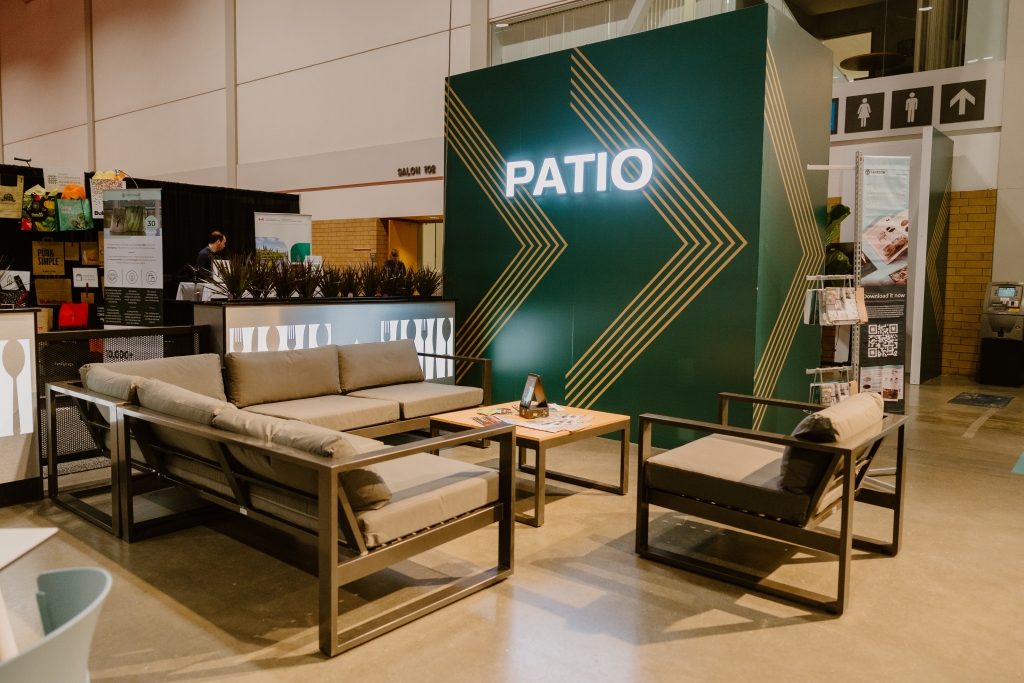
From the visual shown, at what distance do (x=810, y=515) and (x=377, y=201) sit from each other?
827cm

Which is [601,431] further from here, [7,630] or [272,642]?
[7,630]

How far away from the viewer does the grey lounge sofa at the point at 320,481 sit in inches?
99.9

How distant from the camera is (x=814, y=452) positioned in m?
2.97

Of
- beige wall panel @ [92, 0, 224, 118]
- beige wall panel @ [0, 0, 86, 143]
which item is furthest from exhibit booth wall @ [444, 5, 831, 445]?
beige wall panel @ [0, 0, 86, 143]

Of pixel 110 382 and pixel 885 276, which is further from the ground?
pixel 885 276

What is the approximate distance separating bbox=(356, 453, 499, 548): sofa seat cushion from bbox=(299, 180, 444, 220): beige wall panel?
646cm

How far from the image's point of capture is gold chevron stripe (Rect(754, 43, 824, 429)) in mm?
5270

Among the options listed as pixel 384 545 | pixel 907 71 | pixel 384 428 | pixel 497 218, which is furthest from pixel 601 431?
pixel 907 71

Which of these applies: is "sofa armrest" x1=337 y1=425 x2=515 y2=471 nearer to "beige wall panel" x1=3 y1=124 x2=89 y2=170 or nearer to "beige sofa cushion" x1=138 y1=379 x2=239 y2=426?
"beige sofa cushion" x1=138 y1=379 x2=239 y2=426

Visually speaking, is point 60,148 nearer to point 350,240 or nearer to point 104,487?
point 350,240

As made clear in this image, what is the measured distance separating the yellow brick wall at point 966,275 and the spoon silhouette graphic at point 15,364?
1034 cm

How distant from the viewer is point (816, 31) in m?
10.6

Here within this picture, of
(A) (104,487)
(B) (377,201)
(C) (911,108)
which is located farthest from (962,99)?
(A) (104,487)

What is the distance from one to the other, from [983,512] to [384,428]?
12.4 feet
